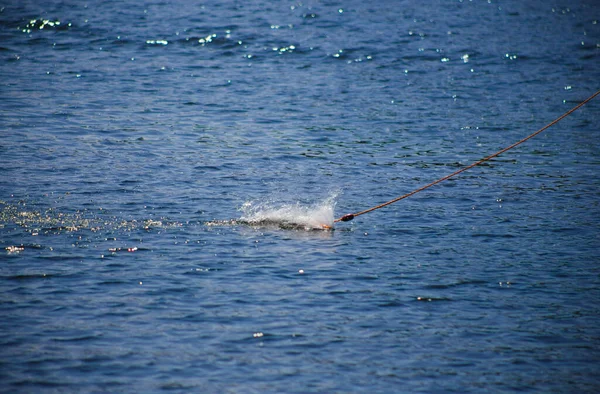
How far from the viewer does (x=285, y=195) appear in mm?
17688

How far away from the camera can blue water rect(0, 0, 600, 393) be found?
1052 cm

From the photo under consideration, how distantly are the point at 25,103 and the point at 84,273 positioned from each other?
14130mm

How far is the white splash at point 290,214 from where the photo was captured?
52.2 ft

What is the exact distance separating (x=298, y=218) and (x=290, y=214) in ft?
0.88

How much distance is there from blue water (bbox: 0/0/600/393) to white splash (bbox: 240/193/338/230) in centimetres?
8

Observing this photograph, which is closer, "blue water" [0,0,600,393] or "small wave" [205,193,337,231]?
"blue water" [0,0,600,393]

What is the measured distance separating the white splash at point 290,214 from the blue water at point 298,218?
79mm

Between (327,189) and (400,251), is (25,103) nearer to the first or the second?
(327,189)

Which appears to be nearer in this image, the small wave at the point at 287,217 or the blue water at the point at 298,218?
the blue water at the point at 298,218

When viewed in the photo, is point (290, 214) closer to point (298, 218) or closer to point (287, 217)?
point (287, 217)

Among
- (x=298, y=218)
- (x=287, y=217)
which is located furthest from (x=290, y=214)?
(x=298, y=218)

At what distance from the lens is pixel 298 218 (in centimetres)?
1611

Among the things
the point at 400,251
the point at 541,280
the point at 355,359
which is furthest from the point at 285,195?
the point at 355,359

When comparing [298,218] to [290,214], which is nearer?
[298,218]
